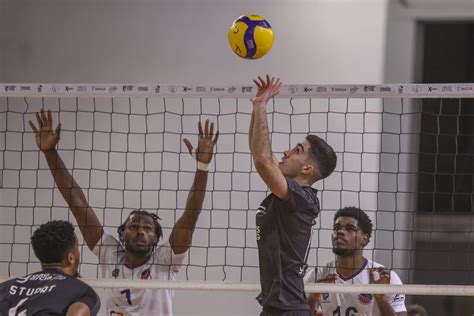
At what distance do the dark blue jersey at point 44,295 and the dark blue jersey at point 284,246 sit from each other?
3.33 ft

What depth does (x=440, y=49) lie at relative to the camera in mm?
8969

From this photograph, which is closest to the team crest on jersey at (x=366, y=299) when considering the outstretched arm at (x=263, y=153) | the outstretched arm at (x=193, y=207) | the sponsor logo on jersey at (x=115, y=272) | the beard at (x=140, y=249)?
the outstretched arm at (x=193, y=207)

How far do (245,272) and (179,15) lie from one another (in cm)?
276

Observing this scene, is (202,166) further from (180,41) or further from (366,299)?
(180,41)

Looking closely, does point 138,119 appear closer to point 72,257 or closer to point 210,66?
point 210,66

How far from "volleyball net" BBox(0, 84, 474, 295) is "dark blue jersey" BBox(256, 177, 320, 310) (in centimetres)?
323

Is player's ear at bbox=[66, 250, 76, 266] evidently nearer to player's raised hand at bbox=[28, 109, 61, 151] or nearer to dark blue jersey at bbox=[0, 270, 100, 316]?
dark blue jersey at bbox=[0, 270, 100, 316]

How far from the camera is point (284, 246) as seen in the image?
4.96 metres

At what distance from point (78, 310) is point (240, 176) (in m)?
4.36

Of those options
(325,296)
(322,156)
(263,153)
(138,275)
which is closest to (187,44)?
(138,275)

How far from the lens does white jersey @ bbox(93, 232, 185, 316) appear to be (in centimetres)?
670

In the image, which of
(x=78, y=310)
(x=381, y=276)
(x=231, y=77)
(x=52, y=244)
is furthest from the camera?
(x=231, y=77)

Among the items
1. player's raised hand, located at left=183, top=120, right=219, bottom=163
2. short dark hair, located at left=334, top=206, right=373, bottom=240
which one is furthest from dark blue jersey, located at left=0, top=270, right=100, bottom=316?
short dark hair, located at left=334, top=206, right=373, bottom=240

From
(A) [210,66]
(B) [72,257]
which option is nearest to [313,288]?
(B) [72,257]
